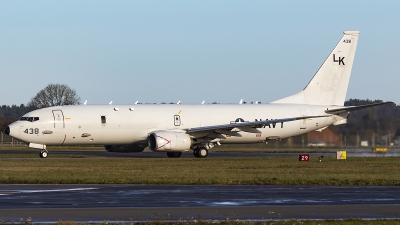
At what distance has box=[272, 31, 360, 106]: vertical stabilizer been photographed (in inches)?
2249

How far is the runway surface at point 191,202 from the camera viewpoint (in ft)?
56.0

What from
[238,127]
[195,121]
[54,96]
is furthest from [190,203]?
[54,96]

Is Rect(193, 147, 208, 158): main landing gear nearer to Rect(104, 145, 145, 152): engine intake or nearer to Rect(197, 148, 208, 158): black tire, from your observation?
Rect(197, 148, 208, 158): black tire

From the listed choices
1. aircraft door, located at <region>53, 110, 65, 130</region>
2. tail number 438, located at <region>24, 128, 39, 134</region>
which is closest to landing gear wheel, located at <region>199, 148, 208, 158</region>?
aircraft door, located at <region>53, 110, 65, 130</region>

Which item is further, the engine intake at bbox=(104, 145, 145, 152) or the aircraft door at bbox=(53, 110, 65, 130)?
the engine intake at bbox=(104, 145, 145, 152)

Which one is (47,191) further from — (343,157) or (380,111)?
(380,111)

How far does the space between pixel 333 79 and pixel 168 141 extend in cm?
1621

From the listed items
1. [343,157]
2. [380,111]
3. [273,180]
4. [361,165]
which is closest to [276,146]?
[380,111]

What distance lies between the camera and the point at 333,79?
57.6 meters

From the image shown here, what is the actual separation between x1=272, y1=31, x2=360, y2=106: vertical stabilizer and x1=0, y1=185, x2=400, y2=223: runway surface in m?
Result: 31.7

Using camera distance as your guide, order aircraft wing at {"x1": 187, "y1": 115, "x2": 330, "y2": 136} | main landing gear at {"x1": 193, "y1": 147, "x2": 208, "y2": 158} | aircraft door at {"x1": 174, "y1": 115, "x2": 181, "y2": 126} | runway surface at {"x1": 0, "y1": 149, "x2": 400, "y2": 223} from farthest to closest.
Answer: aircraft door at {"x1": 174, "y1": 115, "x2": 181, "y2": 126} < main landing gear at {"x1": 193, "y1": 147, "x2": 208, "y2": 158} < aircraft wing at {"x1": 187, "y1": 115, "x2": 330, "y2": 136} < runway surface at {"x1": 0, "y1": 149, "x2": 400, "y2": 223}

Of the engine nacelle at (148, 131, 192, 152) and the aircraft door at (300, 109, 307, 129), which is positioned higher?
the aircraft door at (300, 109, 307, 129)

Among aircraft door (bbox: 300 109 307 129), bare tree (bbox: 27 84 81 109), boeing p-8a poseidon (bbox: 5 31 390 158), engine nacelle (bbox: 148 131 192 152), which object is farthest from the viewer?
bare tree (bbox: 27 84 81 109)

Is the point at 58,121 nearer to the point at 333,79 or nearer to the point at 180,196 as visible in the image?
the point at 333,79
